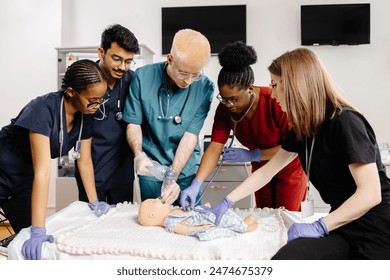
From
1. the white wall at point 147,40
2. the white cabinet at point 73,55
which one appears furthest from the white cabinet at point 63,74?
the white wall at point 147,40

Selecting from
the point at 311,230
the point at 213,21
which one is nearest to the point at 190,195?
the point at 311,230

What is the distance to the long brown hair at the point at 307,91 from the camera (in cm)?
126

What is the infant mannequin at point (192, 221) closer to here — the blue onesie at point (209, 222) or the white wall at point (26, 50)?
the blue onesie at point (209, 222)

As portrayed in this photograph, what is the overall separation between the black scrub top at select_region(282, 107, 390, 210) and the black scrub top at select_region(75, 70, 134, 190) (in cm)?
96

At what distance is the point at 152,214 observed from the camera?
157 centimetres

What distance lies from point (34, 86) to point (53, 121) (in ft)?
9.52

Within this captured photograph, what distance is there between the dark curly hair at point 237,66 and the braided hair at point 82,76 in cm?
53

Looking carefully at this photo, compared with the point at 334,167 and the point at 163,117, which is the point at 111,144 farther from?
the point at 334,167

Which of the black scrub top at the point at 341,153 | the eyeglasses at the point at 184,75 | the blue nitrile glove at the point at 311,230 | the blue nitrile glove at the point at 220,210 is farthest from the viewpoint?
the eyeglasses at the point at 184,75

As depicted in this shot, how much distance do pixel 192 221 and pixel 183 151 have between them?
0.42m

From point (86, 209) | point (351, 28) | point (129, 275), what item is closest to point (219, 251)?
point (129, 275)

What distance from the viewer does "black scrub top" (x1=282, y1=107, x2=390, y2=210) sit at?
1186 mm

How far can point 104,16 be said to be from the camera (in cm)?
404

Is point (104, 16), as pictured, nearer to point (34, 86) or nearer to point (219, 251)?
point (34, 86)
